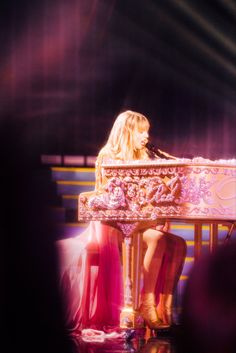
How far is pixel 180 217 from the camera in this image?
Result: 4422mm

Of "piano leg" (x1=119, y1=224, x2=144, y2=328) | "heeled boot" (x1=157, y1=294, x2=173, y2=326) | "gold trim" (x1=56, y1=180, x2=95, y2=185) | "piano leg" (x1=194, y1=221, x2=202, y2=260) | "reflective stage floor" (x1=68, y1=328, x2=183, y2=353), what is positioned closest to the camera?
"reflective stage floor" (x1=68, y1=328, x2=183, y2=353)

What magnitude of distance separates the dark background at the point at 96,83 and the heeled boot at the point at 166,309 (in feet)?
4.03

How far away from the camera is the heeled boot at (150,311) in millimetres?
4848

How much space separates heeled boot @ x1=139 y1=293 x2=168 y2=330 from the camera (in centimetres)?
485

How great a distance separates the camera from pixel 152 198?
15.0 feet

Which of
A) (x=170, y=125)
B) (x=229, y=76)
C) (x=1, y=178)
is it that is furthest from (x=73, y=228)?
(x=229, y=76)

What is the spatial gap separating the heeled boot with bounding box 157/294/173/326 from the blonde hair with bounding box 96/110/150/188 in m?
0.87

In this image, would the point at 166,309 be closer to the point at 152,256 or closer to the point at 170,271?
the point at 170,271

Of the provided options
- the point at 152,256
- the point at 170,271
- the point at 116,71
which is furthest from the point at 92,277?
the point at 116,71

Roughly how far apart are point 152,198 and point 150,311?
0.78 m

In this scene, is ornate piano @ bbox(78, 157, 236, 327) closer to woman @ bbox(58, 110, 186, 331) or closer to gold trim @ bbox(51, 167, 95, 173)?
woman @ bbox(58, 110, 186, 331)

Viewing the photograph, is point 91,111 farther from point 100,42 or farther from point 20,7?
point 20,7

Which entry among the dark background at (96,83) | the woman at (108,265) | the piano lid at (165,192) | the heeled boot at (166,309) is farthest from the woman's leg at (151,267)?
the dark background at (96,83)

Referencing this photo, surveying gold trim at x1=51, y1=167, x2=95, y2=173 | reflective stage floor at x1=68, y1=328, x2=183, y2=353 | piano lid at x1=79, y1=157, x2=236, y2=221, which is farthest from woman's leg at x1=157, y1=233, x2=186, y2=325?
gold trim at x1=51, y1=167, x2=95, y2=173
